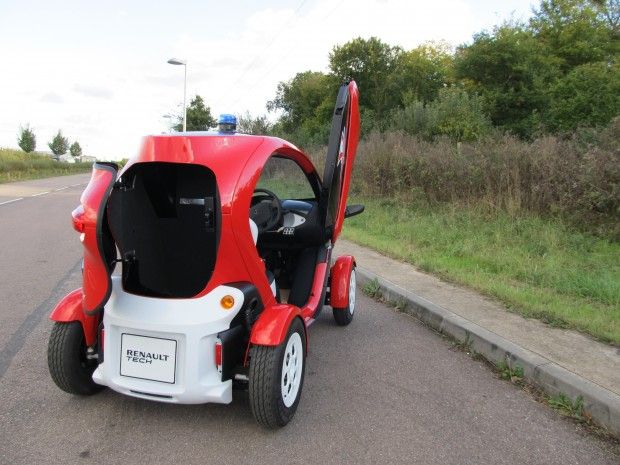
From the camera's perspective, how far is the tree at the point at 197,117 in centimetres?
3575

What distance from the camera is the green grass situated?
511 cm

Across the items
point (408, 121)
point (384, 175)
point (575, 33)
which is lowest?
point (384, 175)

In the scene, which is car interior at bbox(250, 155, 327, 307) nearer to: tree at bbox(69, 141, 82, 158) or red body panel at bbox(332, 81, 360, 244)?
red body panel at bbox(332, 81, 360, 244)

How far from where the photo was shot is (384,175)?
13.8 meters

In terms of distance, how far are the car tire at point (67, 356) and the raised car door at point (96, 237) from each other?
→ 0.28 m

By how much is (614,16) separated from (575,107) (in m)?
19.0

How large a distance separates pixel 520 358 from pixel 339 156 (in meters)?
2.09

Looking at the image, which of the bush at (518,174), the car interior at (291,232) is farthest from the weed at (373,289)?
the bush at (518,174)

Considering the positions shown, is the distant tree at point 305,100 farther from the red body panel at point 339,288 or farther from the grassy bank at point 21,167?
the red body panel at point 339,288

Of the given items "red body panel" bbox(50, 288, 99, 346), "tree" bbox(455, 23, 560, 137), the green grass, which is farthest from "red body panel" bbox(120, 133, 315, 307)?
"tree" bbox(455, 23, 560, 137)

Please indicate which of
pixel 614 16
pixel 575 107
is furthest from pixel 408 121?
pixel 614 16

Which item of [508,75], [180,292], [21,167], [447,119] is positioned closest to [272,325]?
[180,292]

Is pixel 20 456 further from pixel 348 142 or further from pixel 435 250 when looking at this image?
pixel 435 250

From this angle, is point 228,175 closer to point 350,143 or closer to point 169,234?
point 169,234
